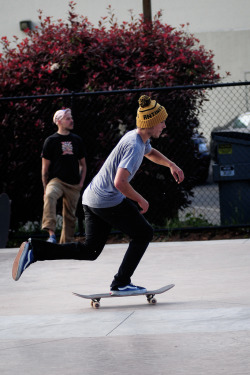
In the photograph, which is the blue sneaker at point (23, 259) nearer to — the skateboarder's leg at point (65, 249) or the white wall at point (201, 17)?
the skateboarder's leg at point (65, 249)

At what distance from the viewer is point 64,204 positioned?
1016 cm

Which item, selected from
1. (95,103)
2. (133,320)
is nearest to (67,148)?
(95,103)

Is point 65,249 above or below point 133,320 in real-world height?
above

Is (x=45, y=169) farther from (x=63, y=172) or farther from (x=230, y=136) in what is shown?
(x=230, y=136)

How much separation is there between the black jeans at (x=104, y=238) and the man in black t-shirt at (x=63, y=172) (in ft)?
11.4

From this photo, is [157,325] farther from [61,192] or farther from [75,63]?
[75,63]

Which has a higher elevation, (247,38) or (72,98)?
(247,38)

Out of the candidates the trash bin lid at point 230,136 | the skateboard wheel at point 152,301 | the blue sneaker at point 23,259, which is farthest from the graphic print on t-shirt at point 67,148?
the skateboard wheel at point 152,301

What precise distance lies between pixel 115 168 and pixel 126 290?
104 cm

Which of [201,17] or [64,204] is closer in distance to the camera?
[64,204]

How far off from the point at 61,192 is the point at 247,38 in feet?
59.6

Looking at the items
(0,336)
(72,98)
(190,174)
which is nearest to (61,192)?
(72,98)

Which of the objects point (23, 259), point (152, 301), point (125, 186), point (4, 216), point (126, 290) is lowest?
point (152, 301)

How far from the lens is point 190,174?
11.1 metres
